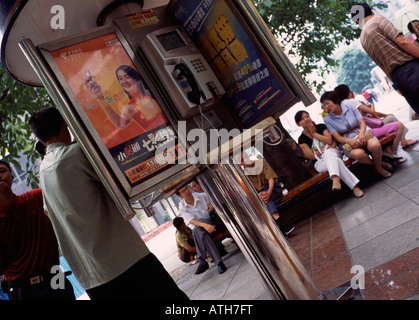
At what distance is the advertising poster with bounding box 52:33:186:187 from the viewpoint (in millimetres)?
1820

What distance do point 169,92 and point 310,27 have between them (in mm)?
5354

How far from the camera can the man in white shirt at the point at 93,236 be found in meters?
2.05

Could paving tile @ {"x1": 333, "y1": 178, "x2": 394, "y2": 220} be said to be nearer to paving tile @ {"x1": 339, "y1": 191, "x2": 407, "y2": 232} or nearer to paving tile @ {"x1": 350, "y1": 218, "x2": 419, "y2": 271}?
paving tile @ {"x1": 339, "y1": 191, "x2": 407, "y2": 232}

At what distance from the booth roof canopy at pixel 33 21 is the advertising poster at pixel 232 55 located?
0.54 metres

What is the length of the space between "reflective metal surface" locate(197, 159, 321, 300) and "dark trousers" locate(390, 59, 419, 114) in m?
2.19

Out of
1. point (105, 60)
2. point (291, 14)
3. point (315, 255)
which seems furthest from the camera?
point (291, 14)

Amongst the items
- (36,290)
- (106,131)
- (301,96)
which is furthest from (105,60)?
(36,290)

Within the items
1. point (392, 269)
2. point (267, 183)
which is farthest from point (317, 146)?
point (392, 269)

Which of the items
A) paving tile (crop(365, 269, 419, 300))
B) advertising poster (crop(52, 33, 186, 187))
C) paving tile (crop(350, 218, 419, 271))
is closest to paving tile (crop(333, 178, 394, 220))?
paving tile (crop(350, 218, 419, 271))

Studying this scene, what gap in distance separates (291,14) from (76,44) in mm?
5038

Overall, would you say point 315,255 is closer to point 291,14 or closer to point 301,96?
point 301,96

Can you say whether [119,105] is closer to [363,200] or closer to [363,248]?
[363,248]

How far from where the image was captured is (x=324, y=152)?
520 cm
